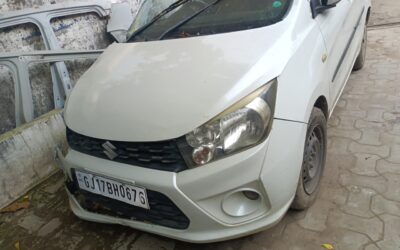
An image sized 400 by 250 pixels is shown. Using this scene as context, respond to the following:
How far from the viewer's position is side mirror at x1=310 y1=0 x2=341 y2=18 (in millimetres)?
2141

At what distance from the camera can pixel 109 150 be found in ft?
5.66

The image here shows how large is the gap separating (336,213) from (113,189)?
1406mm

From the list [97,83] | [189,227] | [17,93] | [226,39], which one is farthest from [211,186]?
[17,93]

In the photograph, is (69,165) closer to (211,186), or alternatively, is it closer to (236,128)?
(211,186)

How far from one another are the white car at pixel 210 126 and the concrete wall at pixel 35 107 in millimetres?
798

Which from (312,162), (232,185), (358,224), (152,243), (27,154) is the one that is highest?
(232,185)

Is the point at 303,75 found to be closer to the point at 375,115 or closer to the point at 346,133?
the point at 346,133

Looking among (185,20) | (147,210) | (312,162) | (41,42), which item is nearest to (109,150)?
(147,210)

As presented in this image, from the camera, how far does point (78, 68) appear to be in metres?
4.12

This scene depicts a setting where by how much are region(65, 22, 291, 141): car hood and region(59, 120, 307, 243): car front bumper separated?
21cm

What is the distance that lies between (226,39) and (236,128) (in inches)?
25.9

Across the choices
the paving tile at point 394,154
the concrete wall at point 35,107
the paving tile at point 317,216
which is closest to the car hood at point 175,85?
the concrete wall at point 35,107

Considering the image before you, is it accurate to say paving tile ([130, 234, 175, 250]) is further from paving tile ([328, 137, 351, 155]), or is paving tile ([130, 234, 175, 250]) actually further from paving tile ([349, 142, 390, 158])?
paving tile ([349, 142, 390, 158])

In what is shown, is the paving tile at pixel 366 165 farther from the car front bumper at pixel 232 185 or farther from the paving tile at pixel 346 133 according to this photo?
the car front bumper at pixel 232 185
